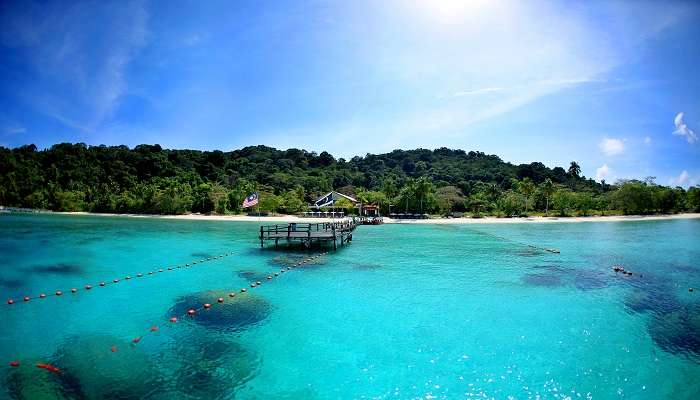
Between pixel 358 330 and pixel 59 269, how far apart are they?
2080cm

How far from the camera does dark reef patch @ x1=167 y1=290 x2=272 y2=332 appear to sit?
13656mm

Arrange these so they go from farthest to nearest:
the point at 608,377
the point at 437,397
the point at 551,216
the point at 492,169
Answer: the point at 492,169 < the point at 551,216 < the point at 608,377 < the point at 437,397

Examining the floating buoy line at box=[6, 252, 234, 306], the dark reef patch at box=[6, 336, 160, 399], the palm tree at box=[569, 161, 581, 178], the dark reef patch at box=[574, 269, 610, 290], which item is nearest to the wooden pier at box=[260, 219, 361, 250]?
the floating buoy line at box=[6, 252, 234, 306]

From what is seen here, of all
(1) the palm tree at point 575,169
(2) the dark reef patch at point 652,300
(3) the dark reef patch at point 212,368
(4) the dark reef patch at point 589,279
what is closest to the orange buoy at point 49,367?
(3) the dark reef patch at point 212,368

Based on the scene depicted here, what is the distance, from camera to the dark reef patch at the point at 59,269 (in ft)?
72.0

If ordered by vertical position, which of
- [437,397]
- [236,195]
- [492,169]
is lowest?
[437,397]

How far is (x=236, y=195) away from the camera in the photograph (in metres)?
70.9

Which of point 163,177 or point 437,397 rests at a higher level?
point 163,177

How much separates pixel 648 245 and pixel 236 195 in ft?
205

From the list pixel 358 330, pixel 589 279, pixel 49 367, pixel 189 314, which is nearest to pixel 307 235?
pixel 189 314

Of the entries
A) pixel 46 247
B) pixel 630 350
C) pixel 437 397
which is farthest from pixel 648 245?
pixel 46 247

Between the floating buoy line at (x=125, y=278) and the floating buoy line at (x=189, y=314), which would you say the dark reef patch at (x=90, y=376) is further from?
the floating buoy line at (x=125, y=278)

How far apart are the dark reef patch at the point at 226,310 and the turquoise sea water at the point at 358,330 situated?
85mm

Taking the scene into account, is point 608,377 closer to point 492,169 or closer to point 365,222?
point 365,222
